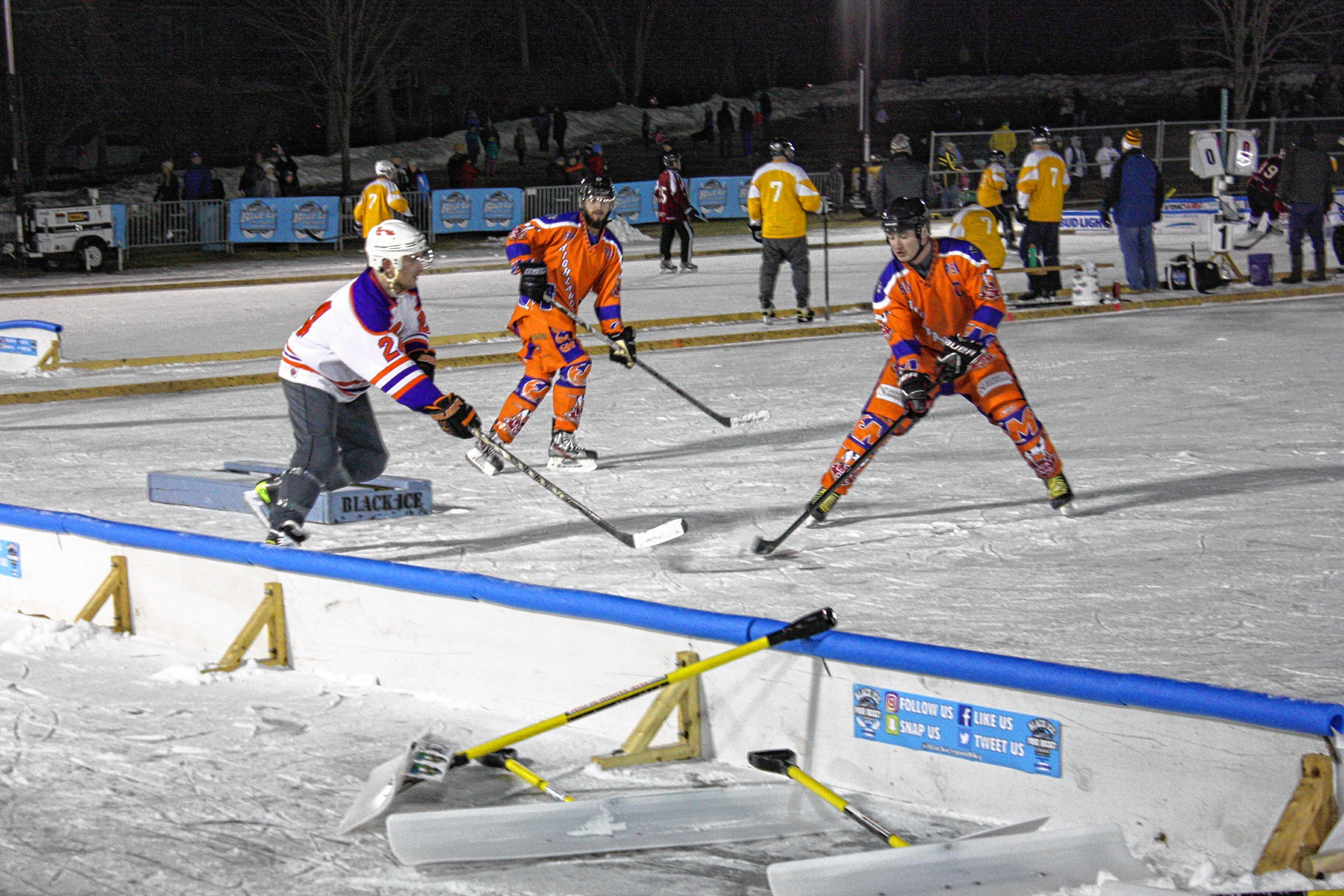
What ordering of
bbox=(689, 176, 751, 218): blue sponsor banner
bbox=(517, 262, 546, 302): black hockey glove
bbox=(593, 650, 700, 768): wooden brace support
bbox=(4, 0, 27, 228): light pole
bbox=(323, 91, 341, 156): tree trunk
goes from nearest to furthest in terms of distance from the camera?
bbox=(593, 650, 700, 768): wooden brace support, bbox=(517, 262, 546, 302): black hockey glove, bbox=(4, 0, 27, 228): light pole, bbox=(689, 176, 751, 218): blue sponsor banner, bbox=(323, 91, 341, 156): tree trunk

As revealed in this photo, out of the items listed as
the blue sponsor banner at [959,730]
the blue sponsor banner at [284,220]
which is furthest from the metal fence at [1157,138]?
the blue sponsor banner at [959,730]

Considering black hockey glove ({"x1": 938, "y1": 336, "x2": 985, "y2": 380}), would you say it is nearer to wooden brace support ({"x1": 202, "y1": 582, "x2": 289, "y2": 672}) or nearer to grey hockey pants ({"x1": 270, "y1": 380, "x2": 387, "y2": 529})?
grey hockey pants ({"x1": 270, "y1": 380, "x2": 387, "y2": 529})

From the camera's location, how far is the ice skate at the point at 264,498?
5.50 metres

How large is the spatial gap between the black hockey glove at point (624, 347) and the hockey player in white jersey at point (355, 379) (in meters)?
1.69

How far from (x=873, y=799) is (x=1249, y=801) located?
878 millimetres

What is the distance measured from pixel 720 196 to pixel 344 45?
8.81 meters

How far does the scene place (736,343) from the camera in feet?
37.4

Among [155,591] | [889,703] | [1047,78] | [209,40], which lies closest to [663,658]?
[889,703]

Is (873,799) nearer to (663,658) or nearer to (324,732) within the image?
(663,658)

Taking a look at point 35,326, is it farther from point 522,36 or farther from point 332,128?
point 522,36

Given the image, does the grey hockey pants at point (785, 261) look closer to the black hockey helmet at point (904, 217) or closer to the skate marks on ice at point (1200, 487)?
the skate marks on ice at point (1200, 487)

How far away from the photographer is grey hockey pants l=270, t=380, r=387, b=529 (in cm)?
536

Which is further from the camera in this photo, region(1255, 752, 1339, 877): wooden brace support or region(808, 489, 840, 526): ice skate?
region(808, 489, 840, 526): ice skate

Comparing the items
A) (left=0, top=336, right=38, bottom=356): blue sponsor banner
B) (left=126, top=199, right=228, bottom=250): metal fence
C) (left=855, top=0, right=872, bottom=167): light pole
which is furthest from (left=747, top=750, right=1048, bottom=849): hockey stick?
(left=855, top=0, right=872, bottom=167): light pole
